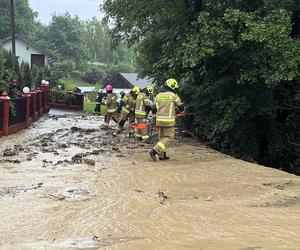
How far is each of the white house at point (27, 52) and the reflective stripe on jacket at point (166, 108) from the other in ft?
Result: 140

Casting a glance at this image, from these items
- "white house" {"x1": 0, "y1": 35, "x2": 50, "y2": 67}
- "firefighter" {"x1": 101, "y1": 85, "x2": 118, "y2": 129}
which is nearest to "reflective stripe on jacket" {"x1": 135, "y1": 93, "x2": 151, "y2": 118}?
"firefighter" {"x1": 101, "y1": 85, "x2": 118, "y2": 129}

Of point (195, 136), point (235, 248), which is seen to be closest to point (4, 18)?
point (195, 136)

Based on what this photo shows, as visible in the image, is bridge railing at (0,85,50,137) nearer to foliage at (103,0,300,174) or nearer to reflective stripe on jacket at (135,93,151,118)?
reflective stripe on jacket at (135,93,151,118)

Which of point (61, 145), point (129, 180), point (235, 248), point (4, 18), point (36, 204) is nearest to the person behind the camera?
point (235, 248)

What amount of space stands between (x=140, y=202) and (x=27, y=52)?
48447 mm

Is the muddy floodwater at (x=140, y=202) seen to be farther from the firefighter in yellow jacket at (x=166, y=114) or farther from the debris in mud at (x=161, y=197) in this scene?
the firefighter in yellow jacket at (x=166, y=114)

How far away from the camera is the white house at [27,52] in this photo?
51.8m

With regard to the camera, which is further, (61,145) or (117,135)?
(117,135)

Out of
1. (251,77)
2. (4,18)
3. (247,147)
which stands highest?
(4,18)

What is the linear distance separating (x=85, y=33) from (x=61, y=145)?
4415 inches

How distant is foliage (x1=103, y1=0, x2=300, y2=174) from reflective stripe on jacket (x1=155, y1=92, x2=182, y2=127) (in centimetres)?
263

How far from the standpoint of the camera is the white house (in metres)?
51.8

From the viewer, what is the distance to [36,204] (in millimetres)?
6992

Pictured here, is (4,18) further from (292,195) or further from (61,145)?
(292,195)
